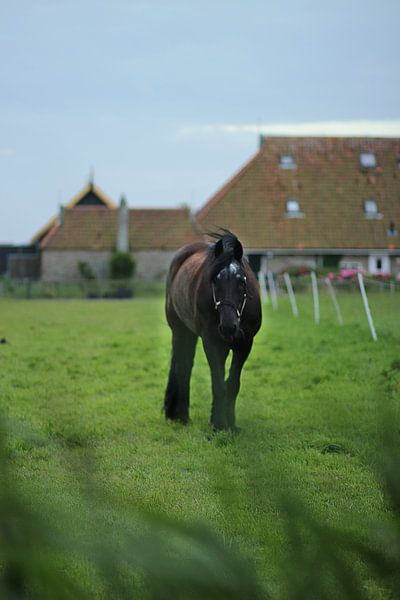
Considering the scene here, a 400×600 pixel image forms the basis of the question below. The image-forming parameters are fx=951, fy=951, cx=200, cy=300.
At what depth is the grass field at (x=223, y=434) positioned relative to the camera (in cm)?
114

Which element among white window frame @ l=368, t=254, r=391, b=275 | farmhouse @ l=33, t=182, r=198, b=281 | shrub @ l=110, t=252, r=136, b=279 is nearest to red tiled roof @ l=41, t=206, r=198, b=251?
farmhouse @ l=33, t=182, r=198, b=281

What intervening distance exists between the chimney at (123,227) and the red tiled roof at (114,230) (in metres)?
0.24

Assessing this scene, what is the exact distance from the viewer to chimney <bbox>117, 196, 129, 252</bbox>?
53156mm

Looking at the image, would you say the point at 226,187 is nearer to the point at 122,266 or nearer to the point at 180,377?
the point at 122,266

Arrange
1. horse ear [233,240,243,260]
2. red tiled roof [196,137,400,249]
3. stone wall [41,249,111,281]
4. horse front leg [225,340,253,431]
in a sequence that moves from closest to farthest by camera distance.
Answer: horse ear [233,240,243,260] < horse front leg [225,340,253,431] < red tiled roof [196,137,400,249] < stone wall [41,249,111,281]

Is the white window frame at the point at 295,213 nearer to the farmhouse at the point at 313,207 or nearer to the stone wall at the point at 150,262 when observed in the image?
the farmhouse at the point at 313,207

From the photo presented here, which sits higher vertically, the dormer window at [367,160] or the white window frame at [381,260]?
the dormer window at [367,160]

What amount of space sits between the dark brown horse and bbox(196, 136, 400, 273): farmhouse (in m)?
36.4

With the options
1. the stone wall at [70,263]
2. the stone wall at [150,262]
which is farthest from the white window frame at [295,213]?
the stone wall at [70,263]

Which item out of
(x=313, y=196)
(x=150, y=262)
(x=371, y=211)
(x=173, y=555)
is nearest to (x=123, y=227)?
(x=150, y=262)

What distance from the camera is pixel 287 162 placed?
48.9 m

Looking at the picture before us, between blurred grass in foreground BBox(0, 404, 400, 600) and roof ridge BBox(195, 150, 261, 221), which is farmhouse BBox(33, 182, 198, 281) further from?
blurred grass in foreground BBox(0, 404, 400, 600)

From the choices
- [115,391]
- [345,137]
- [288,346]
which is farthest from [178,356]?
[345,137]

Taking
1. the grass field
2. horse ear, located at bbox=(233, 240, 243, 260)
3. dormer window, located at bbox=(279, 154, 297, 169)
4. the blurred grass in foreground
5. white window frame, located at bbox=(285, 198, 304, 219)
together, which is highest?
dormer window, located at bbox=(279, 154, 297, 169)
